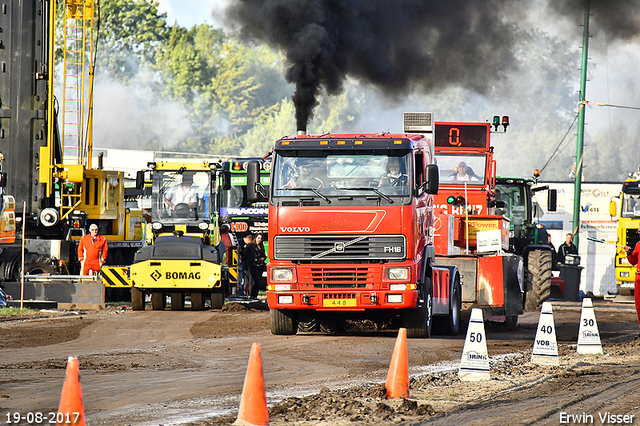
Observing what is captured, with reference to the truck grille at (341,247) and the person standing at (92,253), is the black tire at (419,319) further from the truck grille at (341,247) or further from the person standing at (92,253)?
the person standing at (92,253)

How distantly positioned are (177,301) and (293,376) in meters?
9.93

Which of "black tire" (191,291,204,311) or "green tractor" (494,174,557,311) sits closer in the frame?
"black tire" (191,291,204,311)

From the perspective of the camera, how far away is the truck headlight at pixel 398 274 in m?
12.7

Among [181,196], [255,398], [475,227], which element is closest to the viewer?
[255,398]

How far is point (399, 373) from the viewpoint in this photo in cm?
778

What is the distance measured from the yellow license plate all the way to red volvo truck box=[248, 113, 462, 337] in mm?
14

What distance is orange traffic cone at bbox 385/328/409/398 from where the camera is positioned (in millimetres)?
7750

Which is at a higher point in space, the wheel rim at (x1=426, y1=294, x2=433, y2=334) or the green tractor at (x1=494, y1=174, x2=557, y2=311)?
the green tractor at (x1=494, y1=174, x2=557, y2=311)

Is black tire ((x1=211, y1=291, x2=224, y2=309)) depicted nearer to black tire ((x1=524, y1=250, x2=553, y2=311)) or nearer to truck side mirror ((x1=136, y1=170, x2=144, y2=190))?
truck side mirror ((x1=136, y1=170, x2=144, y2=190))

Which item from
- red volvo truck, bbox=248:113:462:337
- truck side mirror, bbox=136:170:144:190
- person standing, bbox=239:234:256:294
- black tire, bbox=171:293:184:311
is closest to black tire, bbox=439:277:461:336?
red volvo truck, bbox=248:113:462:337

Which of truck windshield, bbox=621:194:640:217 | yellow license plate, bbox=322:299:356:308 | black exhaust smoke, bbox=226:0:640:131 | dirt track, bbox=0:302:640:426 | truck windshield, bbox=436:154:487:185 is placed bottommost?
dirt track, bbox=0:302:640:426

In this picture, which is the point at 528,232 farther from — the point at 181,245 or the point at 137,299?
the point at 137,299

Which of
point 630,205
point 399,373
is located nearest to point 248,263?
point 630,205

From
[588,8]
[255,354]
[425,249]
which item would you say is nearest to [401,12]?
[588,8]
